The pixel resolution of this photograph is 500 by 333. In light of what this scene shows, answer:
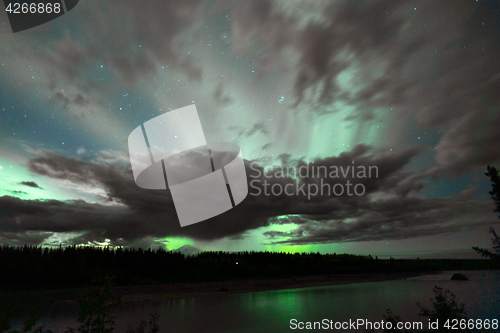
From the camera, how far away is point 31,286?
2719 centimetres

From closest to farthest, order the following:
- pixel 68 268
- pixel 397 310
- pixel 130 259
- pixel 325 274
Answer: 1. pixel 397 310
2. pixel 68 268
3. pixel 130 259
4. pixel 325 274

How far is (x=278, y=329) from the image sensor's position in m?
15.1

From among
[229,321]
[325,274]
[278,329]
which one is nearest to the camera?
[278,329]

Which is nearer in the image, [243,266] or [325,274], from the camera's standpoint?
[243,266]

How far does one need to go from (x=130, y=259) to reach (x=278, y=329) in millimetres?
35094

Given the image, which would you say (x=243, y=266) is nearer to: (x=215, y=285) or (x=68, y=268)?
(x=215, y=285)

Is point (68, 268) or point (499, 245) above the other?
point (499, 245)

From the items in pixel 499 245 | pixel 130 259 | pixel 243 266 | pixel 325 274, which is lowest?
pixel 325 274

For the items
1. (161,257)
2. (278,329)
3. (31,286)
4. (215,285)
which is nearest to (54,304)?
(31,286)

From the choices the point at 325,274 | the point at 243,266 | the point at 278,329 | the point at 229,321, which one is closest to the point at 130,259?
the point at 243,266

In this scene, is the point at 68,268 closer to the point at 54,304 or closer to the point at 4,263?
the point at 4,263

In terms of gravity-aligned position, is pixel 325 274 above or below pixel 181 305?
below

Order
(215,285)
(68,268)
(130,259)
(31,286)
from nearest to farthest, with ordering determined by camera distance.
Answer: (31,286) → (68,268) → (215,285) → (130,259)

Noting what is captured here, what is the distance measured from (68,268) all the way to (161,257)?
1866 centimetres
